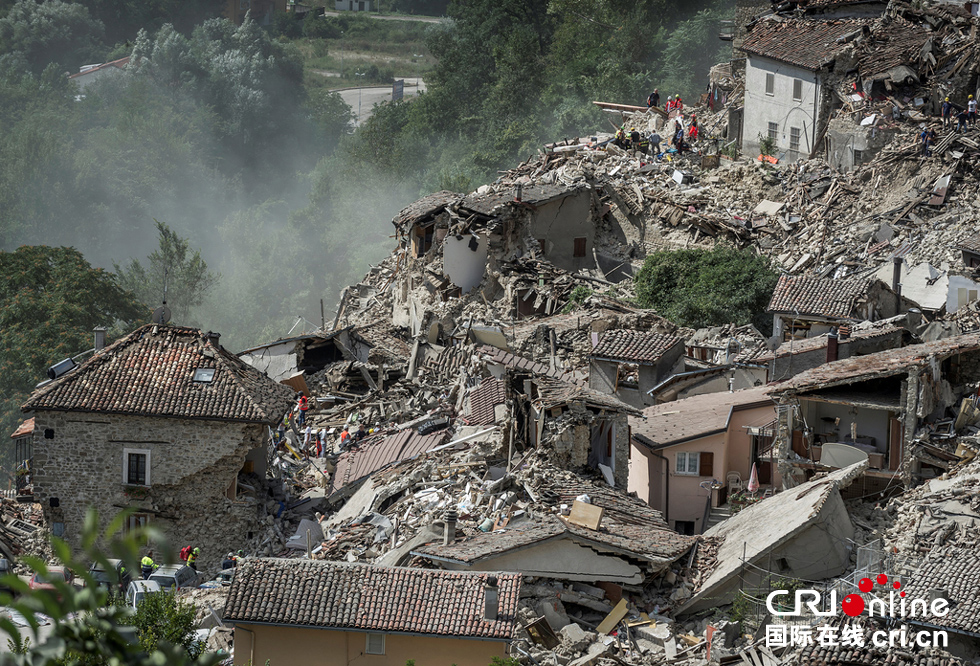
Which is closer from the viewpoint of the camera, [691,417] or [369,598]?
[369,598]

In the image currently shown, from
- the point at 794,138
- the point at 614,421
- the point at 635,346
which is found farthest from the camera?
the point at 794,138

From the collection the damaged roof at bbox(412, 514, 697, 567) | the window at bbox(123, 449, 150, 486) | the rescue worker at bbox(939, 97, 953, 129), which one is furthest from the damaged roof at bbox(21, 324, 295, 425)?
the rescue worker at bbox(939, 97, 953, 129)

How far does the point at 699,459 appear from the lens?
107ft

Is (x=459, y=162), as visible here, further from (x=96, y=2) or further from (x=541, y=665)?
(x=541, y=665)

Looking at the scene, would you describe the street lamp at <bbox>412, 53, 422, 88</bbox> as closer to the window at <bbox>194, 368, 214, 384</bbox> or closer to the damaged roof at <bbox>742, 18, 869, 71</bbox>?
the damaged roof at <bbox>742, 18, 869, 71</bbox>

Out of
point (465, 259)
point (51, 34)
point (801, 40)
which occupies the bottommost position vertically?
point (465, 259)

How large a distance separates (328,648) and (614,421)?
29.0ft

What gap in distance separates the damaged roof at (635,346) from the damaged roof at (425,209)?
13.3 metres

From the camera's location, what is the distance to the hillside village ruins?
76.7 feet

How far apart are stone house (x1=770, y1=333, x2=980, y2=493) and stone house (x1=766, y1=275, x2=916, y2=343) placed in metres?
7.31

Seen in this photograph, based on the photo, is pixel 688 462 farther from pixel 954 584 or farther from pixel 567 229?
pixel 567 229

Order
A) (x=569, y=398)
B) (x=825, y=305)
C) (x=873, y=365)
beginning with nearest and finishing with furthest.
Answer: (x=569, y=398)
(x=873, y=365)
(x=825, y=305)

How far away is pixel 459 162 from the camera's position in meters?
89.8

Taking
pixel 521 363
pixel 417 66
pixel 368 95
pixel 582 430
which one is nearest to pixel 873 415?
pixel 582 430
